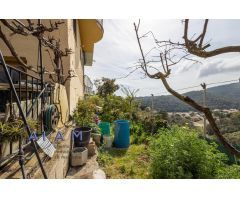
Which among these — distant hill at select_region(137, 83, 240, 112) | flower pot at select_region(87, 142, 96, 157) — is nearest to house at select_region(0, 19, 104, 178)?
flower pot at select_region(87, 142, 96, 157)

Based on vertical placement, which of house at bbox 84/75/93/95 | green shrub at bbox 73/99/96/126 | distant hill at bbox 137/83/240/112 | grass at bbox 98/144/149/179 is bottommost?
grass at bbox 98/144/149/179

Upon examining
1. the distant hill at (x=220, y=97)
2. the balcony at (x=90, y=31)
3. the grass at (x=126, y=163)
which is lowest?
the grass at (x=126, y=163)

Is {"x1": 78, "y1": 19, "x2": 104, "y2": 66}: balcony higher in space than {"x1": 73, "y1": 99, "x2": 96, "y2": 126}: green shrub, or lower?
higher

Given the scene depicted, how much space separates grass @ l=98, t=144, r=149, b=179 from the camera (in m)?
3.66

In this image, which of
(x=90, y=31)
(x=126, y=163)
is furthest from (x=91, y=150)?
(x=90, y=31)

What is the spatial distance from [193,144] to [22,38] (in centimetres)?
493

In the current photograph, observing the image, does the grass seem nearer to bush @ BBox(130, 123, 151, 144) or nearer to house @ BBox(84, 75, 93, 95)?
bush @ BBox(130, 123, 151, 144)

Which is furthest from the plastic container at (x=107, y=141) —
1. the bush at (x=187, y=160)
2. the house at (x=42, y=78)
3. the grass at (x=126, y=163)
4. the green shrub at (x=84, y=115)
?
the bush at (x=187, y=160)

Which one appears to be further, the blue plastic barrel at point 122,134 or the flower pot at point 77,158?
the blue plastic barrel at point 122,134

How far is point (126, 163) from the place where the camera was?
14.1 ft

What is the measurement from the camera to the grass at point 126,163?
366 cm

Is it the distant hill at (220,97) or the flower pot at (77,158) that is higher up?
the distant hill at (220,97)

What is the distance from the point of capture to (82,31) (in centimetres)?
968

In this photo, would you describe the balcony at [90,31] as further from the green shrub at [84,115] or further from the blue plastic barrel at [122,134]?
the blue plastic barrel at [122,134]
